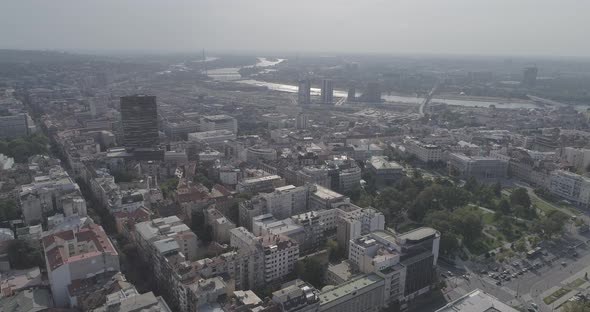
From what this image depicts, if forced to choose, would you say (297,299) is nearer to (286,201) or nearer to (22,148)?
(286,201)

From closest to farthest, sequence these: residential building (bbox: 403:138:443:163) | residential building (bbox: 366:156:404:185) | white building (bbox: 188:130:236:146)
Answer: residential building (bbox: 366:156:404:185) → residential building (bbox: 403:138:443:163) → white building (bbox: 188:130:236:146)

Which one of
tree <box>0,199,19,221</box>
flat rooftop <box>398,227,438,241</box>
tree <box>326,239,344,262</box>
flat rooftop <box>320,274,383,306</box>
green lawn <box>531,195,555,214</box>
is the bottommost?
green lawn <box>531,195,555,214</box>

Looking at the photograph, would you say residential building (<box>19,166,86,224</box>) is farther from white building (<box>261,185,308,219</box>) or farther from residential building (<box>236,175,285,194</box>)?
white building (<box>261,185,308,219</box>)

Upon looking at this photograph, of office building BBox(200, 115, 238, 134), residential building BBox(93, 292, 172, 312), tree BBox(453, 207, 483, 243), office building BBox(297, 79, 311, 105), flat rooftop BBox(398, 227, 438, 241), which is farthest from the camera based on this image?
office building BBox(297, 79, 311, 105)

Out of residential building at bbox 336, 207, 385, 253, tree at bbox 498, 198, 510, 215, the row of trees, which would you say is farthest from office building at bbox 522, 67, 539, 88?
the row of trees

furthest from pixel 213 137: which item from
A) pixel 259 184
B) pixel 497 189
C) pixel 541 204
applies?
pixel 541 204

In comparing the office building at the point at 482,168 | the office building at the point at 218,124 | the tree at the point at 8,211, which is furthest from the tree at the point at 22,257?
the office building at the point at 482,168
